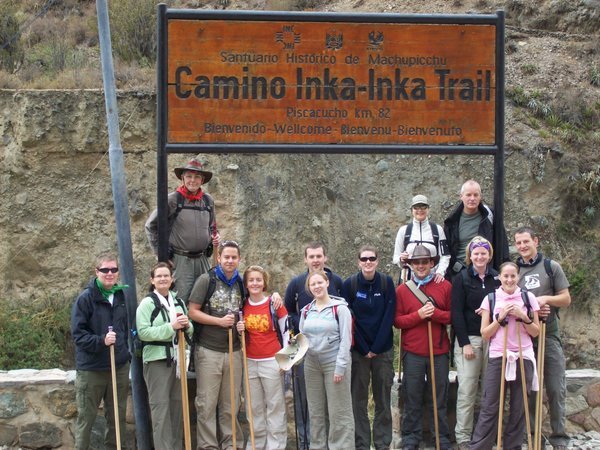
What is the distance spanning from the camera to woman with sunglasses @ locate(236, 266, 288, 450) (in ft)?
23.8

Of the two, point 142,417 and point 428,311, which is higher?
point 428,311

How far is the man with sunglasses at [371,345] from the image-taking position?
24.6ft

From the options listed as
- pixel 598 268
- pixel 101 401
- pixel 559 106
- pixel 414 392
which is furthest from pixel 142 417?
pixel 559 106

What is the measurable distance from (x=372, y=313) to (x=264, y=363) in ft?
3.55

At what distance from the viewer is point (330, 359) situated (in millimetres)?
7191

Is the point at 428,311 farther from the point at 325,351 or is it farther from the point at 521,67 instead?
the point at 521,67

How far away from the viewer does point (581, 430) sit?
8.20m

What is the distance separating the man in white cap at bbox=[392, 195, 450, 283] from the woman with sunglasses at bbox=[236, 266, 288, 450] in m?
1.47

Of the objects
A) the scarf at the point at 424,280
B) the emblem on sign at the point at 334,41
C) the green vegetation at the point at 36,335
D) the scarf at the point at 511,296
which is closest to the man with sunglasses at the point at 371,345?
the scarf at the point at 424,280

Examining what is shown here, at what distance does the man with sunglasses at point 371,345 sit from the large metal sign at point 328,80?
1.22 meters

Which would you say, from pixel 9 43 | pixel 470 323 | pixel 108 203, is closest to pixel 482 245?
pixel 470 323

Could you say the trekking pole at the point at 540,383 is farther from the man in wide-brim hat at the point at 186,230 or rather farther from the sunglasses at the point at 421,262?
the man in wide-brim hat at the point at 186,230

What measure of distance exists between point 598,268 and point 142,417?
1017 cm

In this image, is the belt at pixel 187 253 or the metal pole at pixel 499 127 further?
the belt at pixel 187 253
